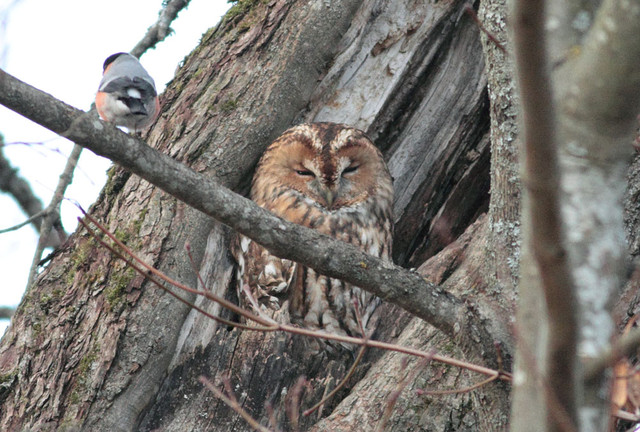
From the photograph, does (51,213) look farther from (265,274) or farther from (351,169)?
(351,169)

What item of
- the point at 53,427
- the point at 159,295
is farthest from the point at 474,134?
the point at 53,427

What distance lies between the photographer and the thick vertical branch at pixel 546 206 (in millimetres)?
1142

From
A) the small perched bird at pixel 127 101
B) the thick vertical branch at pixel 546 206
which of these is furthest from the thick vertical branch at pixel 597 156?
the small perched bird at pixel 127 101

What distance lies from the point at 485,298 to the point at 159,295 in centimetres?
146

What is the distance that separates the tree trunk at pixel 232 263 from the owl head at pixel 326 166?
0.44ft

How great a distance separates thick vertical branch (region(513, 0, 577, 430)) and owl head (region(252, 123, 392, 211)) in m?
2.48

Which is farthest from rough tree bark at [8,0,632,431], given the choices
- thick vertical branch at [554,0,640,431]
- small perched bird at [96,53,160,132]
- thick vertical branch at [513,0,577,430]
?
thick vertical branch at [513,0,577,430]

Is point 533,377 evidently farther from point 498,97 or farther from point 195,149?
point 195,149

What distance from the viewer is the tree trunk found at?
2764mm

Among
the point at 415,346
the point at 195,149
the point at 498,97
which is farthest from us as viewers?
the point at 195,149

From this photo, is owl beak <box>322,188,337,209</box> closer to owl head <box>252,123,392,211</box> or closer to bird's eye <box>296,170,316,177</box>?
owl head <box>252,123,392,211</box>

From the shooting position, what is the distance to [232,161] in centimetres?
370

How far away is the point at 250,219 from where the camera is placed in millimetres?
2162

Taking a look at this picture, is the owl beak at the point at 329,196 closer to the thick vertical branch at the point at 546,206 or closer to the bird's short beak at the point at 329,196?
the bird's short beak at the point at 329,196
